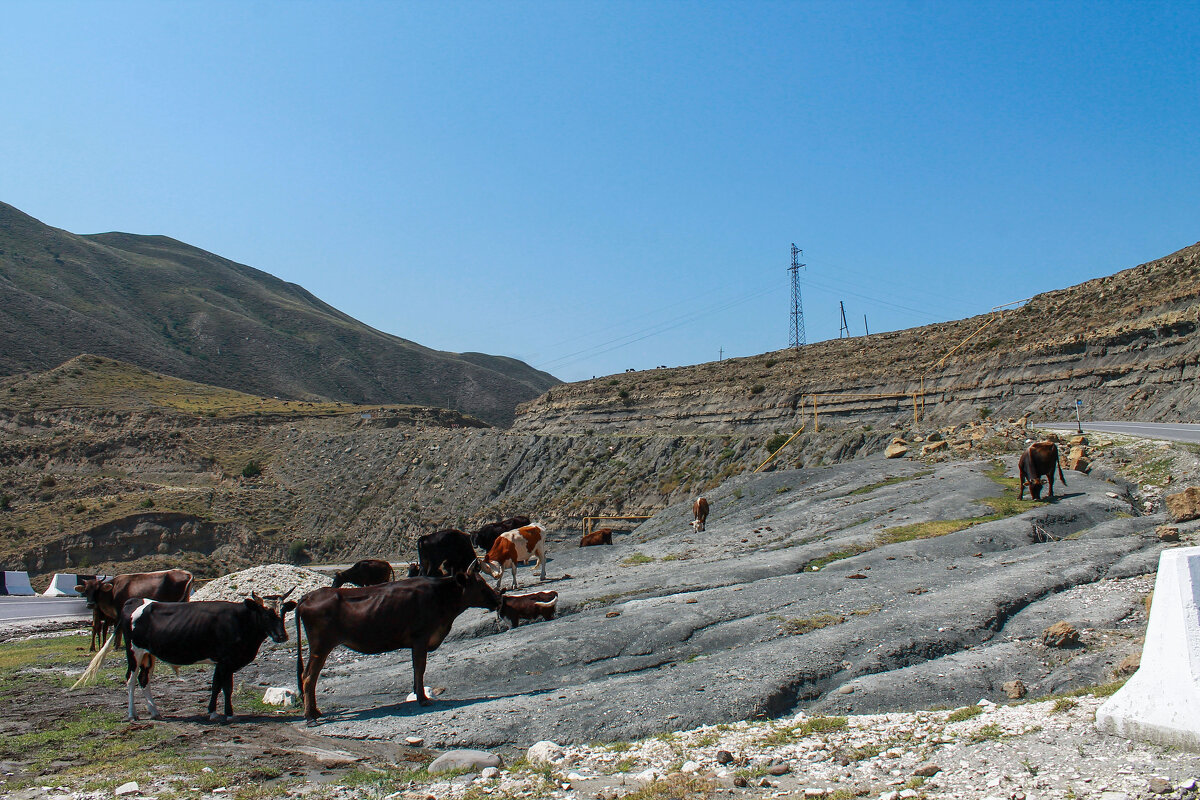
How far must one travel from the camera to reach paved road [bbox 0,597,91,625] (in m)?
31.7

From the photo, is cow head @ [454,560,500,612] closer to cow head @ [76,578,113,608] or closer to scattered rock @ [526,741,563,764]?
scattered rock @ [526,741,563,764]

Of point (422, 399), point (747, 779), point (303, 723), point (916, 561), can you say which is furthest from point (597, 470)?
point (422, 399)

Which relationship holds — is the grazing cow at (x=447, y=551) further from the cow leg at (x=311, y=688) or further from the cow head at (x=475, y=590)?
the cow leg at (x=311, y=688)

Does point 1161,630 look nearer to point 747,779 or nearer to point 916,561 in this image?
point 747,779

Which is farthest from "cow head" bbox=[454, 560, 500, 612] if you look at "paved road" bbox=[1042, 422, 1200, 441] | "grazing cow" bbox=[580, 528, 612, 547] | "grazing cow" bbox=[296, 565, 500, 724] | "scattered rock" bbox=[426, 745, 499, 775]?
"paved road" bbox=[1042, 422, 1200, 441]

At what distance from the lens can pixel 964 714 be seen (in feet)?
28.6

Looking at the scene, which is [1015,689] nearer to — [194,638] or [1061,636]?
[1061,636]

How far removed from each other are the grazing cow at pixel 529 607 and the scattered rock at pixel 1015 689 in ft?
28.6

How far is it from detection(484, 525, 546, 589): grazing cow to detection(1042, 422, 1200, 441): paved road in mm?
19788

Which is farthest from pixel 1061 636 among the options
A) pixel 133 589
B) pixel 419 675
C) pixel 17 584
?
pixel 17 584

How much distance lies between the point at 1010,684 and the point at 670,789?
4.86 meters

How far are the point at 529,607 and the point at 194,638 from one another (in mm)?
6159

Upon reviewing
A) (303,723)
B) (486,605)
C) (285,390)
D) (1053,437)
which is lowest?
(303,723)

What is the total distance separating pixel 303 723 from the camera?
11672 millimetres
